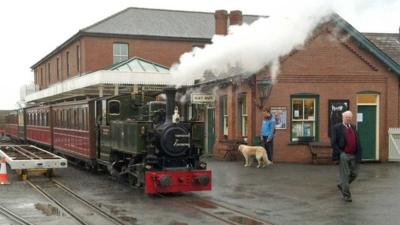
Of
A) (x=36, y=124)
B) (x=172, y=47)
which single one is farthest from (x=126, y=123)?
(x=172, y=47)

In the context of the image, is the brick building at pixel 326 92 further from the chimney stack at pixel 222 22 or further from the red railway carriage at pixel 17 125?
the red railway carriage at pixel 17 125

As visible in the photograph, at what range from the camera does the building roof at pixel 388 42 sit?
20994 mm

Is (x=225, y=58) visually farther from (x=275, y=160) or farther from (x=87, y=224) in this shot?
(x=87, y=224)

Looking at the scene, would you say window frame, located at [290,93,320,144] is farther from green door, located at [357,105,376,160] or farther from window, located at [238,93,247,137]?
window, located at [238,93,247,137]

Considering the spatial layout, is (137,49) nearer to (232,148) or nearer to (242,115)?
(242,115)

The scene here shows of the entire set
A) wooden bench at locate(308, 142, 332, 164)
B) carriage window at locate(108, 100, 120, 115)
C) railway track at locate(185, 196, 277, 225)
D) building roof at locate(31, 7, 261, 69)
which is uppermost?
building roof at locate(31, 7, 261, 69)

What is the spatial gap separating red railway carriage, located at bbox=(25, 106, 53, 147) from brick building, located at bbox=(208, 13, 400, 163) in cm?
814

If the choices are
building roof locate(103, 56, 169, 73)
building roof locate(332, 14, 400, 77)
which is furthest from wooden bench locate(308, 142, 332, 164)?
building roof locate(103, 56, 169, 73)

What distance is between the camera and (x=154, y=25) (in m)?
39.7

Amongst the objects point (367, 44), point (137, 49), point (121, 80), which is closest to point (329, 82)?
point (367, 44)

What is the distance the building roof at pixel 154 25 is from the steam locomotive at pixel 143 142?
20.9 m

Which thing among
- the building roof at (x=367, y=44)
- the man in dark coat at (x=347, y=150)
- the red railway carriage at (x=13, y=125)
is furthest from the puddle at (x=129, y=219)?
the red railway carriage at (x=13, y=125)

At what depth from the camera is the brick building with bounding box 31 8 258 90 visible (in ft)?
121

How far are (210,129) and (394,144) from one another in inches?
289
